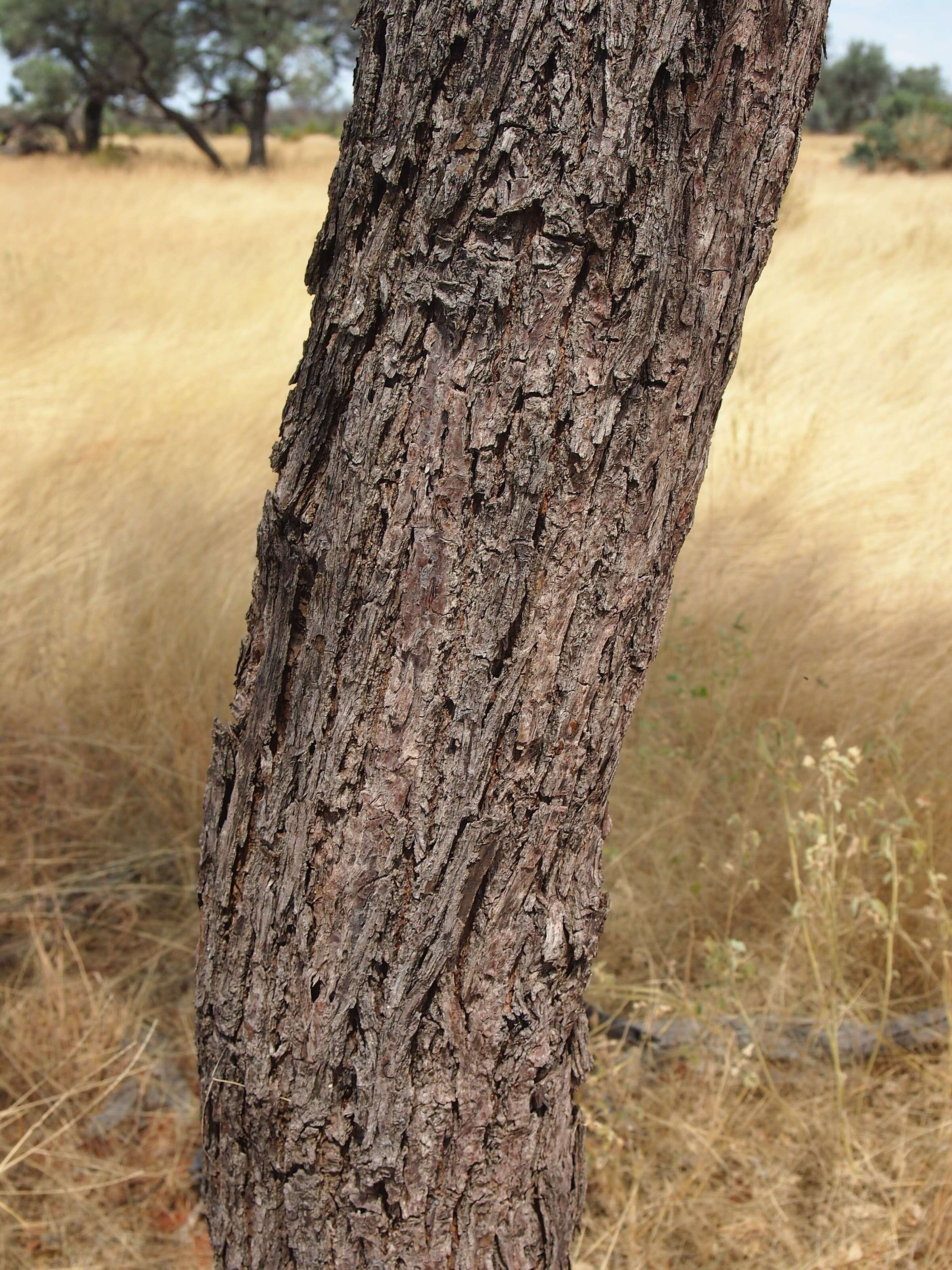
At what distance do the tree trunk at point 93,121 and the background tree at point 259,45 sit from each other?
2.53 meters

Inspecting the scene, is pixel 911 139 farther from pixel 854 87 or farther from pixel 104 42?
pixel 854 87

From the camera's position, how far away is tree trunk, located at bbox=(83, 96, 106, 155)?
19062 mm

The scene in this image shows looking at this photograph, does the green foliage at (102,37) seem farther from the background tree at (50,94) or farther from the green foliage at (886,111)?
the green foliage at (886,111)

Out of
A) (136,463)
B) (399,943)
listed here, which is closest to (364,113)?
(399,943)

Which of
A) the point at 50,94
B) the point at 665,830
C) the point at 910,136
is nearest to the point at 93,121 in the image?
the point at 50,94

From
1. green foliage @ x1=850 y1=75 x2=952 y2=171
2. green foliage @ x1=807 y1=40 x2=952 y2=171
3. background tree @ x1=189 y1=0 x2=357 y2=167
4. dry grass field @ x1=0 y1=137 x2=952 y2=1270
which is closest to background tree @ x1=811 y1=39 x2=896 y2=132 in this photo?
green foliage @ x1=807 y1=40 x2=952 y2=171

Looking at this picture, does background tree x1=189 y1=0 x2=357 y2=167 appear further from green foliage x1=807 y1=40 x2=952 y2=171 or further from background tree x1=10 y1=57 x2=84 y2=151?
green foliage x1=807 y1=40 x2=952 y2=171

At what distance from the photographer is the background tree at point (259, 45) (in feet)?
65.6

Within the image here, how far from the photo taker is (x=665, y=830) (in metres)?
2.39

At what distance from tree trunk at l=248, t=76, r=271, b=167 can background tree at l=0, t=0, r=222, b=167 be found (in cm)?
93

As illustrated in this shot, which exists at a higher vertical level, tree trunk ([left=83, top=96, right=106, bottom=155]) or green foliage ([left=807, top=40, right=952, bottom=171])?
green foliage ([left=807, top=40, right=952, bottom=171])

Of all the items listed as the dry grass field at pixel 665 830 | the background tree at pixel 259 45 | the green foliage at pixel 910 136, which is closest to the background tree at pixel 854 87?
the green foliage at pixel 910 136

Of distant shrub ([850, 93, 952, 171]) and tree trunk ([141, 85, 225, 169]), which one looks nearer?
distant shrub ([850, 93, 952, 171])

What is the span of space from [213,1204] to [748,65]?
4.67 feet
